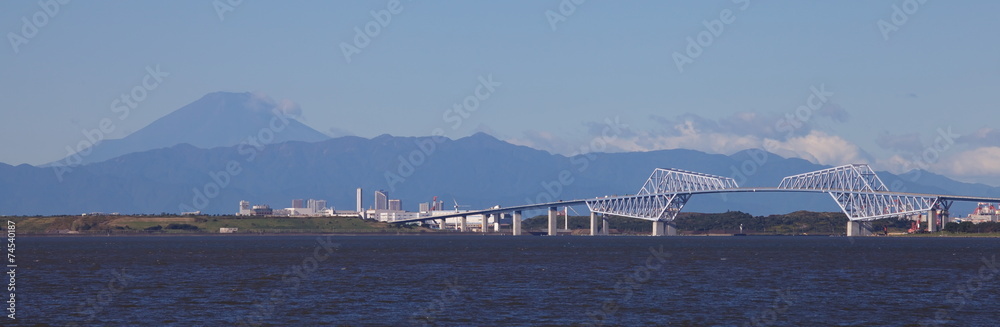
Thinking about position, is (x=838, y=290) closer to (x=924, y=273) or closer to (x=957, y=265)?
(x=924, y=273)

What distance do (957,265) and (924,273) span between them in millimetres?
12822

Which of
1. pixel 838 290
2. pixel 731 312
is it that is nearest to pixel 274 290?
pixel 731 312

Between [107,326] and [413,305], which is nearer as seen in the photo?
[107,326]

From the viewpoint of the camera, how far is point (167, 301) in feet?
171

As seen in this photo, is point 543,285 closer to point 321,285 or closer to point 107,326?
point 321,285

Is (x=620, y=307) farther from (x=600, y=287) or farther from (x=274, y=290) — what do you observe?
(x=274, y=290)

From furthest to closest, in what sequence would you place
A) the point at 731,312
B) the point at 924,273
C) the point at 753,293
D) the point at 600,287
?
the point at 924,273
the point at 600,287
the point at 753,293
the point at 731,312

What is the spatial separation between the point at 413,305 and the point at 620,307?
28.1 feet

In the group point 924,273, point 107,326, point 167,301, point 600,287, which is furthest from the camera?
point 924,273

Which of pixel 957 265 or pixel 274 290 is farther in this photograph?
pixel 957 265

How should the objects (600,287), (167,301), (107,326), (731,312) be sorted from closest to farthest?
(107,326) → (731,312) → (167,301) → (600,287)

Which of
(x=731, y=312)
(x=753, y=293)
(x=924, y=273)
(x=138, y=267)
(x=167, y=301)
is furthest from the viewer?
(x=138, y=267)

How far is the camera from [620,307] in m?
50.0

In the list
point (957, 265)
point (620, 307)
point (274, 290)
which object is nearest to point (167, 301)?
point (274, 290)
